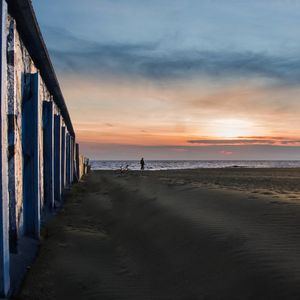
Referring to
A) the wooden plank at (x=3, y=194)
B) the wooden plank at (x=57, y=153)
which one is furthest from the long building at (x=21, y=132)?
the wooden plank at (x=57, y=153)

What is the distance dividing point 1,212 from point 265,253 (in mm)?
3535

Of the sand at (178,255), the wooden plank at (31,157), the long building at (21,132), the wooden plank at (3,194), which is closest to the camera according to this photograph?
the wooden plank at (3,194)

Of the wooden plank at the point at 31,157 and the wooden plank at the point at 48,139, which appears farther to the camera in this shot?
the wooden plank at the point at 48,139

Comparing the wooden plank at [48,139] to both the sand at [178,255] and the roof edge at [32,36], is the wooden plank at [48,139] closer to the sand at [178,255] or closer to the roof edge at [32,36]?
the roof edge at [32,36]

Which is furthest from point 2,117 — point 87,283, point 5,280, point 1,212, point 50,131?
point 50,131

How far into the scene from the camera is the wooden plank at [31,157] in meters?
6.50

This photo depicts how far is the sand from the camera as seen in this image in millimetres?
4719

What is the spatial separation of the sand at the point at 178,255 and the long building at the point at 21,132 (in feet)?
1.98

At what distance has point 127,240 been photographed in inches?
314

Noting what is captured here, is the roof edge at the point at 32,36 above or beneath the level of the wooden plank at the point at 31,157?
above

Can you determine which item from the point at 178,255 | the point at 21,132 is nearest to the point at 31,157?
the point at 21,132

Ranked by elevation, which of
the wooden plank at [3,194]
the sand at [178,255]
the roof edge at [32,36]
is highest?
the roof edge at [32,36]

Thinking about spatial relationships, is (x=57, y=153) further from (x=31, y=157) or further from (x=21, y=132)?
(x=21, y=132)

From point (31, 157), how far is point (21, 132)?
0.47m
